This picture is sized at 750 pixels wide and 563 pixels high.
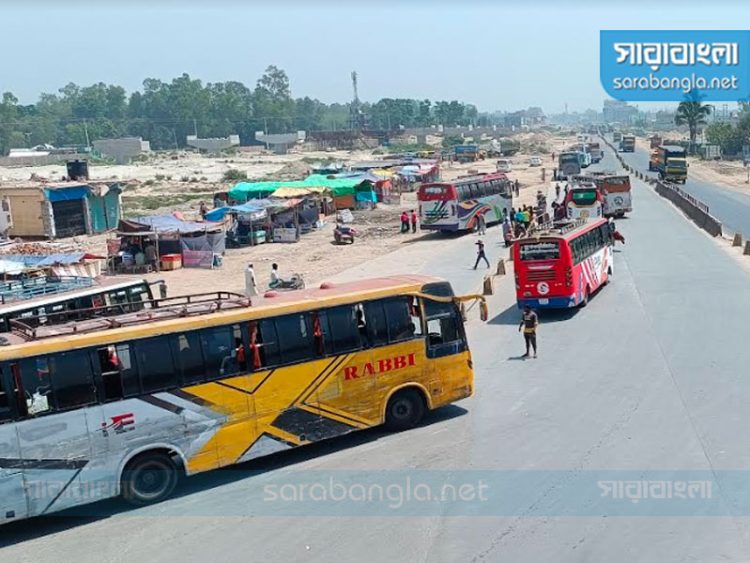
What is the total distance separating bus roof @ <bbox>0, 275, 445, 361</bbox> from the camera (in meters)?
9.95

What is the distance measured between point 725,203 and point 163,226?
37.0m

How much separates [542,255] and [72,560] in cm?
1370

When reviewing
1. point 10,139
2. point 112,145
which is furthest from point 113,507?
point 10,139

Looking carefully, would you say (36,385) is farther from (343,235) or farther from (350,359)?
(343,235)

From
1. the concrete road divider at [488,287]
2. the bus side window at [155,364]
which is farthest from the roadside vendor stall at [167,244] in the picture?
the bus side window at [155,364]

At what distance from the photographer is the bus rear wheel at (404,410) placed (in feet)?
41.6

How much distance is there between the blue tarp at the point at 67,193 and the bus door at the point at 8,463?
33754mm

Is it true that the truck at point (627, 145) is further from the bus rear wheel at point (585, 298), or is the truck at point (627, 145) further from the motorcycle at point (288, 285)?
the motorcycle at point (288, 285)

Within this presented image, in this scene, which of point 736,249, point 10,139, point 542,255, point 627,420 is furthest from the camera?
point 10,139

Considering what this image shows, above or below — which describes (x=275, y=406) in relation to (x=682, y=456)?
above

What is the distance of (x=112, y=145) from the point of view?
122 m

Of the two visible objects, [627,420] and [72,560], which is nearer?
[72,560]

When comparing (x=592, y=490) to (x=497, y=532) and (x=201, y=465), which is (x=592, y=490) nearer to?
(x=497, y=532)

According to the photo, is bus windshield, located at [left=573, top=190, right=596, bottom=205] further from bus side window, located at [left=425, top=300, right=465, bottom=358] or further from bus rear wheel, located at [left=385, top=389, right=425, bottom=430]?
bus rear wheel, located at [left=385, top=389, right=425, bottom=430]
